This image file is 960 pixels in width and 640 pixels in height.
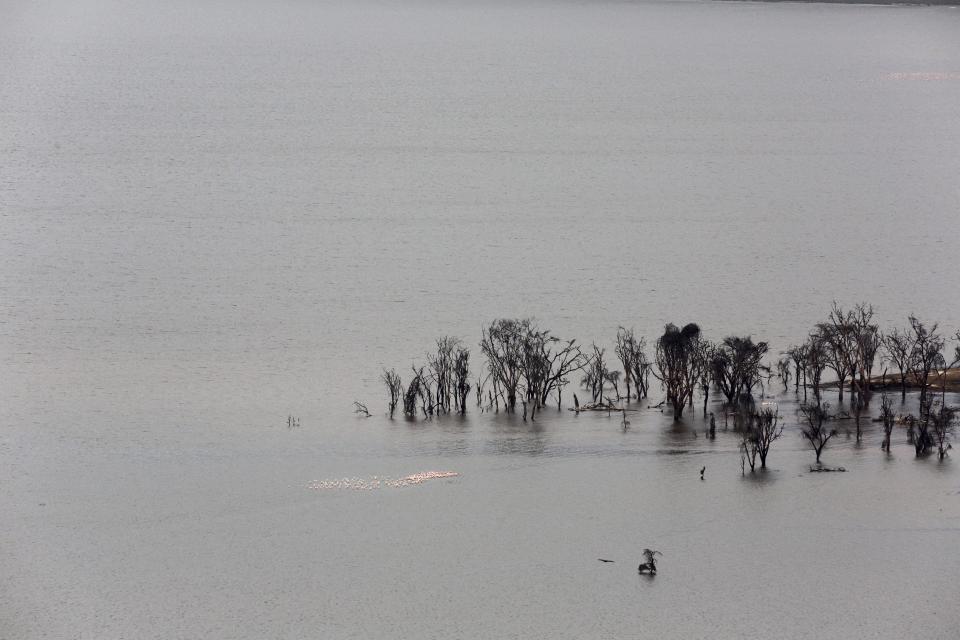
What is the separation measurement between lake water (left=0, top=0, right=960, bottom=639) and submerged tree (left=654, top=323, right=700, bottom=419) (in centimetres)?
81

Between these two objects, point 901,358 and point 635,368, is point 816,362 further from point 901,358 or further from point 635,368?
point 635,368

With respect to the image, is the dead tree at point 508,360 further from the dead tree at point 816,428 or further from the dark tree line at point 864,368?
the dead tree at point 816,428

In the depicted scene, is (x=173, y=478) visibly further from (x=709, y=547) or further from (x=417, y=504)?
(x=709, y=547)

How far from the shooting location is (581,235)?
84688 millimetres

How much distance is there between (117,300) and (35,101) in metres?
85.7

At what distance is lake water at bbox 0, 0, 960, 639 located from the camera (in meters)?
33.5

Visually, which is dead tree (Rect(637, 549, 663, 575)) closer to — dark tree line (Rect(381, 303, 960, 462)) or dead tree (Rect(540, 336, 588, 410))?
dark tree line (Rect(381, 303, 960, 462))

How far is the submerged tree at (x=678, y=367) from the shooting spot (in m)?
45.4

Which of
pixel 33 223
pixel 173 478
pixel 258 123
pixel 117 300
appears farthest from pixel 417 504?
pixel 258 123

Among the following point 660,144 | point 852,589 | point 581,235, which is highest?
point 660,144

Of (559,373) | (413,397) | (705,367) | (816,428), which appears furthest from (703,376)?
(413,397)

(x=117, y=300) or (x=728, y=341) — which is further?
(x=117, y=300)

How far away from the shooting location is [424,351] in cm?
5744

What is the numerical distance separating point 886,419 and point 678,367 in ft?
22.8
